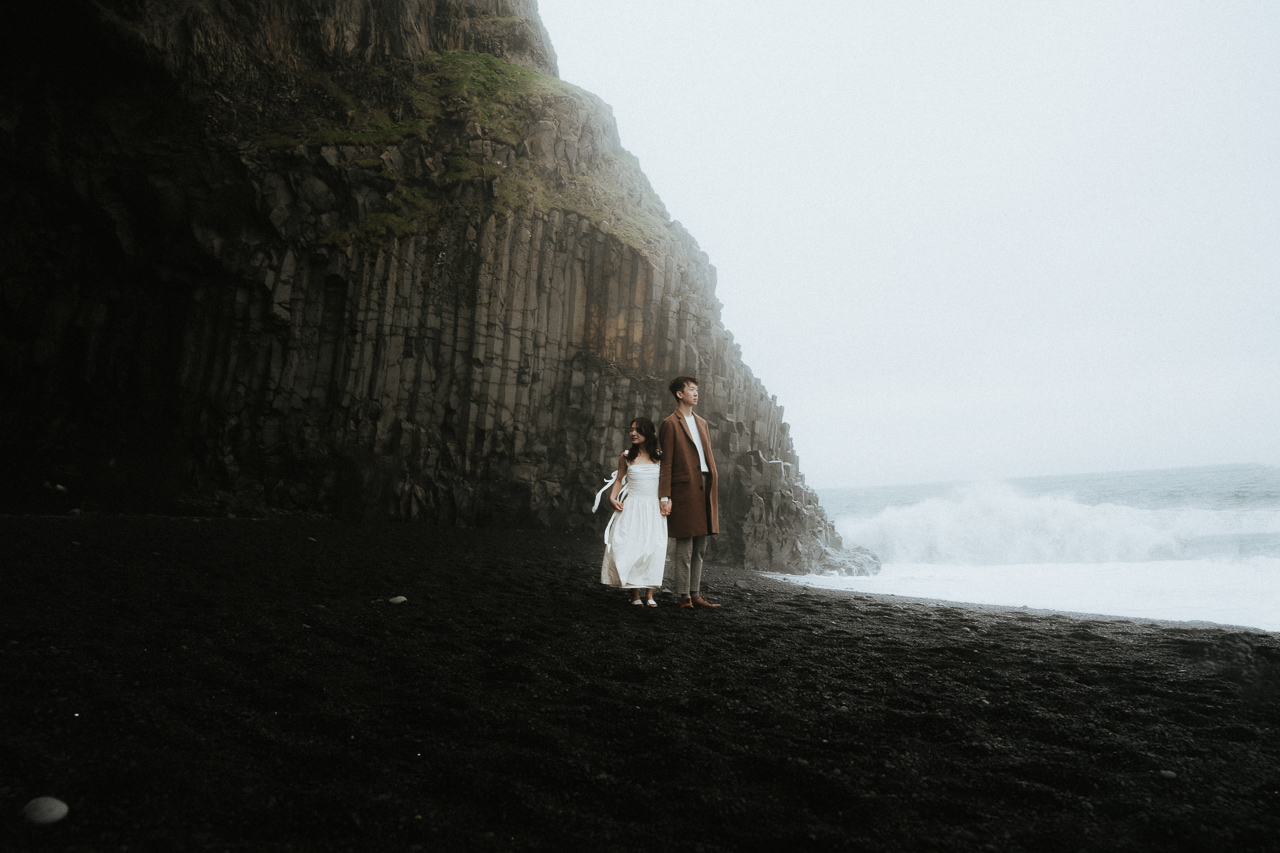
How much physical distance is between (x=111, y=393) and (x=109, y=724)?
1813 cm

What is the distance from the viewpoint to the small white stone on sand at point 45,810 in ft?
6.47

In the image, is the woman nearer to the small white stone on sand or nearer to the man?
the man

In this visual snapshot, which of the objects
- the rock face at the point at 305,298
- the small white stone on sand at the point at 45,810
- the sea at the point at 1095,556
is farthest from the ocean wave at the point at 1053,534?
the small white stone on sand at the point at 45,810

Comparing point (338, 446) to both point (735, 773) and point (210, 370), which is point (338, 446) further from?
point (735, 773)

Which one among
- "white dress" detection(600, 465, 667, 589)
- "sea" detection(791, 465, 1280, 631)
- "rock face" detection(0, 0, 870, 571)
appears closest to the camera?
"white dress" detection(600, 465, 667, 589)

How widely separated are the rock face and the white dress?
10313 mm

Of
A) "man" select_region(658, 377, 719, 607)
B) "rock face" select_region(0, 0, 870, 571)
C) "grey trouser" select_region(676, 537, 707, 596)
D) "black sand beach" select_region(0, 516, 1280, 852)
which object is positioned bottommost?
"black sand beach" select_region(0, 516, 1280, 852)

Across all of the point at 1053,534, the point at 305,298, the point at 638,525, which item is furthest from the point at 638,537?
the point at 1053,534

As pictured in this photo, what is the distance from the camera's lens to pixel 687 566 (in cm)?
701

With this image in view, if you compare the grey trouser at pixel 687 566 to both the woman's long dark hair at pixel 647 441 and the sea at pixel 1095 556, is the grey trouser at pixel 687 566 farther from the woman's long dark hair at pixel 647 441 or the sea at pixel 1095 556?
the sea at pixel 1095 556

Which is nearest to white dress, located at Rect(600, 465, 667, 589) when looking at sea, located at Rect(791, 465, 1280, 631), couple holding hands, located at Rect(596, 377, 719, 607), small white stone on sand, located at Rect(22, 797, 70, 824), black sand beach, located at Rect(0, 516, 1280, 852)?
couple holding hands, located at Rect(596, 377, 719, 607)

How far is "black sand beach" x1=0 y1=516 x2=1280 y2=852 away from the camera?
2.19m

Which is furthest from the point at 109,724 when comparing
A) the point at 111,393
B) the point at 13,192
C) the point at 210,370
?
the point at 13,192

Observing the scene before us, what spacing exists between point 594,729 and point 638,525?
13.1ft
